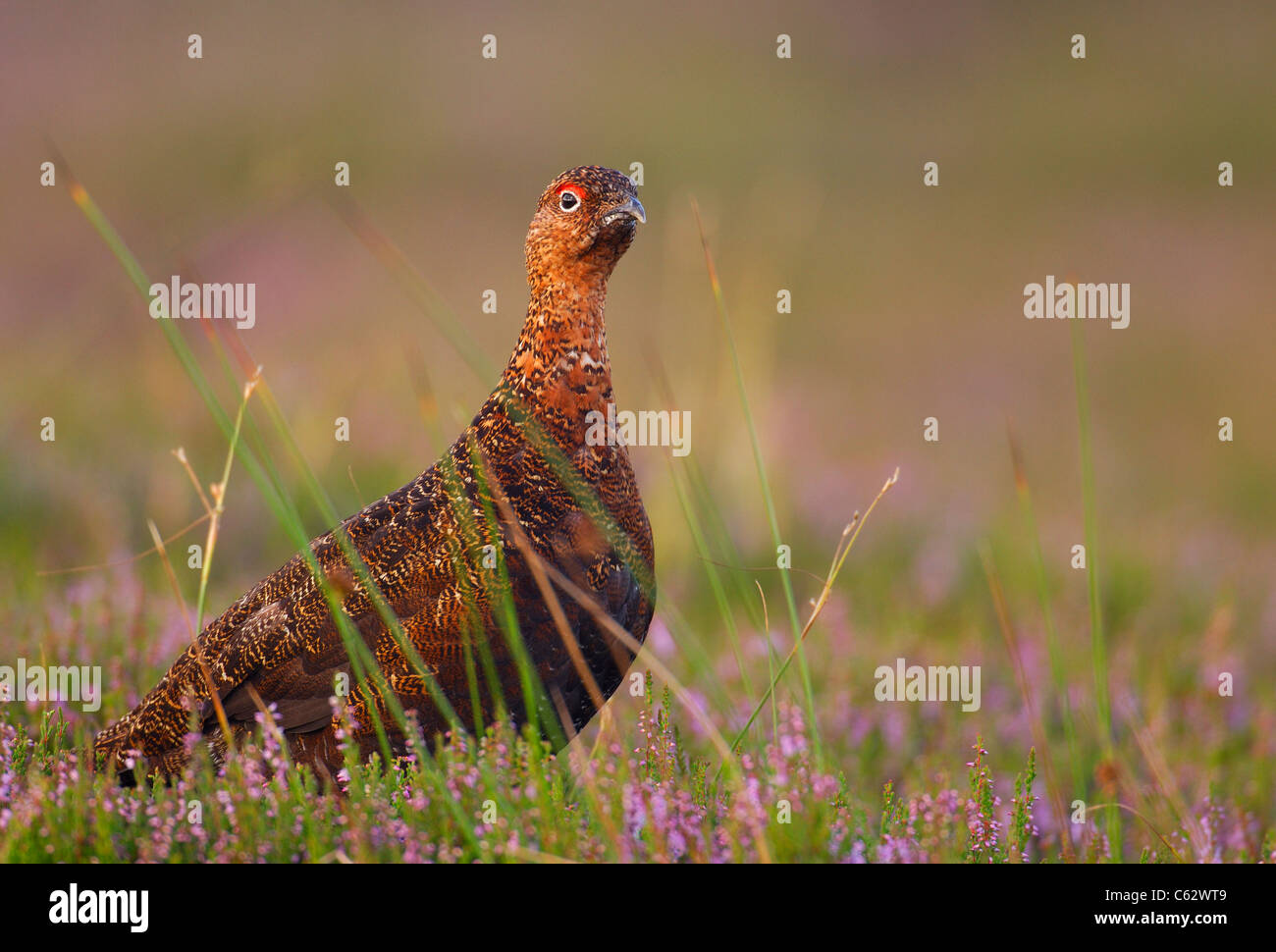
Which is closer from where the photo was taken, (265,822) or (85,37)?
(265,822)

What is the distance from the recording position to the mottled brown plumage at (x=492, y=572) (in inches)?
124

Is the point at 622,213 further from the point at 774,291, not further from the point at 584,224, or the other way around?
the point at 774,291

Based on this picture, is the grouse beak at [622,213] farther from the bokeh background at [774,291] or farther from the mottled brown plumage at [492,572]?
the bokeh background at [774,291]

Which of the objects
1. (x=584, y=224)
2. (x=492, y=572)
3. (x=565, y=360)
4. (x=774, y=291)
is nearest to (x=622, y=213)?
(x=584, y=224)

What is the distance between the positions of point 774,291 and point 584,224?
36.9ft

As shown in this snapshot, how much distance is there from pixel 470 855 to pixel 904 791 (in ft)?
8.16

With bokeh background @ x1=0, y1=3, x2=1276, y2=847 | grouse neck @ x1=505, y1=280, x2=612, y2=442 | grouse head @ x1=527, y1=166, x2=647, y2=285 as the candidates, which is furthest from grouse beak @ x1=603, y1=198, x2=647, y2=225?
bokeh background @ x1=0, y1=3, x2=1276, y2=847

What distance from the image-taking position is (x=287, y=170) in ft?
13.6

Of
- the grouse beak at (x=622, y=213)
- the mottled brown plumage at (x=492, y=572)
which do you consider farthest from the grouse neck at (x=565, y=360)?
the grouse beak at (x=622, y=213)

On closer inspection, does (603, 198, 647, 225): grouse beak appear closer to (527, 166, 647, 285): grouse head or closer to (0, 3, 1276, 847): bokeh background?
(527, 166, 647, 285): grouse head

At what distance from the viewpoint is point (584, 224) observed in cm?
340

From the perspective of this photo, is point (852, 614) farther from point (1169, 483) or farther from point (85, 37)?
point (85, 37)

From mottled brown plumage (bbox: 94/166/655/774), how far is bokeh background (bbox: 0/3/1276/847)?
25 cm

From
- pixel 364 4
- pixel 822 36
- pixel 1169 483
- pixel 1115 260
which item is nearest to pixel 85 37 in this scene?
pixel 364 4
